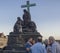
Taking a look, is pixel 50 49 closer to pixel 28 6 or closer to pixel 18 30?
pixel 18 30

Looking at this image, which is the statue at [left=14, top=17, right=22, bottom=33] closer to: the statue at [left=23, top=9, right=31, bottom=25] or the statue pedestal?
the statue pedestal

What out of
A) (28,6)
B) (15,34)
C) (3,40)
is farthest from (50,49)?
(3,40)

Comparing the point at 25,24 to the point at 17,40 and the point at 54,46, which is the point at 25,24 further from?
the point at 54,46

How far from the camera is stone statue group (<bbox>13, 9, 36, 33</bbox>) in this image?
897 inches

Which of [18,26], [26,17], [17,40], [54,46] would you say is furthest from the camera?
[26,17]

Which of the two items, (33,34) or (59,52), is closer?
(59,52)

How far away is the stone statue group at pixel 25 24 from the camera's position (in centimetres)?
2279

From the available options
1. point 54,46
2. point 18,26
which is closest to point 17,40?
point 18,26

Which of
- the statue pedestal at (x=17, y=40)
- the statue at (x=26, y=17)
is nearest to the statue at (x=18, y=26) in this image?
the statue pedestal at (x=17, y=40)

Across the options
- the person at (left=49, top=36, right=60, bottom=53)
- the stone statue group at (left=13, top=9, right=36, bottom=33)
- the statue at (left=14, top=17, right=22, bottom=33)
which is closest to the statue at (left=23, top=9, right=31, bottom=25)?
the stone statue group at (left=13, top=9, right=36, bottom=33)

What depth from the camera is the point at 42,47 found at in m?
6.64

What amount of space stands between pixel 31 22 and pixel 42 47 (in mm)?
17290

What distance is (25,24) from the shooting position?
24.2 metres

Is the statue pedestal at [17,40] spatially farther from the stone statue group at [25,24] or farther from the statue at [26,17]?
the statue at [26,17]
